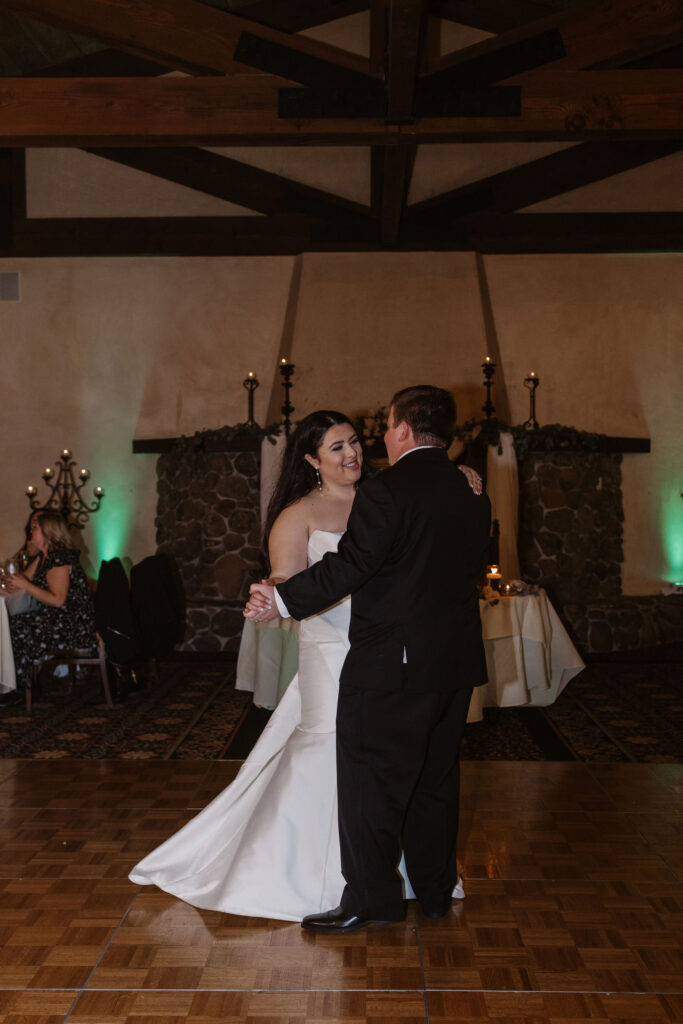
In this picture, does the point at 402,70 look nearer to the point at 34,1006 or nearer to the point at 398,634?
the point at 398,634

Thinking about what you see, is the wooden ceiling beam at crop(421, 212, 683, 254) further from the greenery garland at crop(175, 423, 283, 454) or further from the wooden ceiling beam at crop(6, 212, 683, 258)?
the greenery garland at crop(175, 423, 283, 454)

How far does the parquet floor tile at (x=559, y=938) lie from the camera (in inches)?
94.4

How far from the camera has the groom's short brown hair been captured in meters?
2.54

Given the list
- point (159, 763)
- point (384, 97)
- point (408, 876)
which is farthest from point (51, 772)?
point (384, 97)

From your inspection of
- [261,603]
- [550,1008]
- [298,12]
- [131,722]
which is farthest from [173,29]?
[550,1008]

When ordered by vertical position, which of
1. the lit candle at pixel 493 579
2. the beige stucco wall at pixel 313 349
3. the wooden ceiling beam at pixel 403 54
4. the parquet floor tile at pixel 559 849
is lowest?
the parquet floor tile at pixel 559 849

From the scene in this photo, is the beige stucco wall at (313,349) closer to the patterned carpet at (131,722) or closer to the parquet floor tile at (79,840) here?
the patterned carpet at (131,722)

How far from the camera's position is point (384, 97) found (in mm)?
5402

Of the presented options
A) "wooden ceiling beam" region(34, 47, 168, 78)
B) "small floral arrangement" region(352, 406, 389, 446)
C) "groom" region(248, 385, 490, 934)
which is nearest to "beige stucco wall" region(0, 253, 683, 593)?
"small floral arrangement" region(352, 406, 389, 446)

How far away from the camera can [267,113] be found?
554 centimetres

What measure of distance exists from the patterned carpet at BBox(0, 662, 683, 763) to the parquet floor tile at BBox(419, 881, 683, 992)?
160 cm

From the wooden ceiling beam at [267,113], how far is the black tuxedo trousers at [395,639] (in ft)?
12.0

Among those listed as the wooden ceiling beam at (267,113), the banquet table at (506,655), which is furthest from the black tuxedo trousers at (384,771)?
the wooden ceiling beam at (267,113)

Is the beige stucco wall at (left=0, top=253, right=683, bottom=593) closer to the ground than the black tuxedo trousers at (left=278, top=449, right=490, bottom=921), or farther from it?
farther from it
